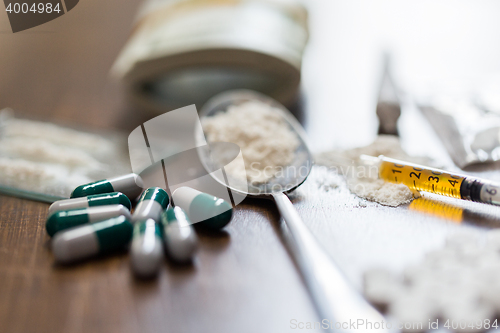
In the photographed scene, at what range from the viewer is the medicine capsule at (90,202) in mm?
587

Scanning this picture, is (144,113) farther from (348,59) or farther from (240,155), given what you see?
(348,59)

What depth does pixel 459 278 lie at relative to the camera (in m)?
0.46

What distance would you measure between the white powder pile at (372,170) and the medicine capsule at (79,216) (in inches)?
16.2

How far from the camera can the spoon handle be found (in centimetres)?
41

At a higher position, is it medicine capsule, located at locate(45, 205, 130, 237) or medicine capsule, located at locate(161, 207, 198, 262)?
medicine capsule, located at locate(45, 205, 130, 237)

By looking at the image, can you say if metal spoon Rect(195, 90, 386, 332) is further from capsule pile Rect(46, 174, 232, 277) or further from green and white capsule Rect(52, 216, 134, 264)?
green and white capsule Rect(52, 216, 134, 264)

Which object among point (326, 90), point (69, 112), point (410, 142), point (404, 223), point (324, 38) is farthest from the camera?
point (324, 38)

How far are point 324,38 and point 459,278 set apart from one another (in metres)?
1.23

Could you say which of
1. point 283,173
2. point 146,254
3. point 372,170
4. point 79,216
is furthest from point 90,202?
point 372,170

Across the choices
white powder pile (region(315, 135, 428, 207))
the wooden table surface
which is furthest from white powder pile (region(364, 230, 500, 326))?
white powder pile (region(315, 135, 428, 207))

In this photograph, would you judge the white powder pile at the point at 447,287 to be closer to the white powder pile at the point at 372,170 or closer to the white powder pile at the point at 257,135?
the white powder pile at the point at 372,170

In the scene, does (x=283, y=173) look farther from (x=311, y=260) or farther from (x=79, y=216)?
(x=79, y=216)

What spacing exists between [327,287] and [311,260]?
0.15 feet

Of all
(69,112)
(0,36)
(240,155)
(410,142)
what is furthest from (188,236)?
(0,36)
